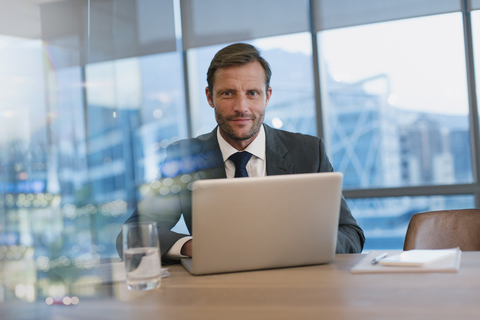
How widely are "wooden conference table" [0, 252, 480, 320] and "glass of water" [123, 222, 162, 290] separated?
31 mm

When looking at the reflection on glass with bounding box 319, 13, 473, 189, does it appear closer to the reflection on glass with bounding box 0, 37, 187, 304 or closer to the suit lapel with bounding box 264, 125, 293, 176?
the reflection on glass with bounding box 0, 37, 187, 304

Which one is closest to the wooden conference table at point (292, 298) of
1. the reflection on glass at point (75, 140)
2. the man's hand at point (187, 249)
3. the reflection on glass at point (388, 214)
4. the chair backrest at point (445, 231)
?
the man's hand at point (187, 249)

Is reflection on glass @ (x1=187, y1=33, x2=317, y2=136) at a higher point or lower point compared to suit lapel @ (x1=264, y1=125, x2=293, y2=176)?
higher

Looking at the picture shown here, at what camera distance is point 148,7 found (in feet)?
16.2

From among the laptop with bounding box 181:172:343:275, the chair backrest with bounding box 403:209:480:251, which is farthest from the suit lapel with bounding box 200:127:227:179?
the chair backrest with bounding box 403:209:480:251

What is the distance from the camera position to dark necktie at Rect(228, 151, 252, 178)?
68.9 inches

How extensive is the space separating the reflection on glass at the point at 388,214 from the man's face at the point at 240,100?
2.54 m

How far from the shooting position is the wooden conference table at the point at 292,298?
2.49 feet

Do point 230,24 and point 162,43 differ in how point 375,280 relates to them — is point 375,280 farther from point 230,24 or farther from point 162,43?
point 162,43

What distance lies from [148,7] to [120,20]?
49 cm

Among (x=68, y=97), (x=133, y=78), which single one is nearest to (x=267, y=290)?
(x=133, y=78)

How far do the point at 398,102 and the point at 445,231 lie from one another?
255 cm

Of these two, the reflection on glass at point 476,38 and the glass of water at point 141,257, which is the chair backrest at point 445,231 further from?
the reflection on glass at point 476,38

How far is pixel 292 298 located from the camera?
2.84 feet
